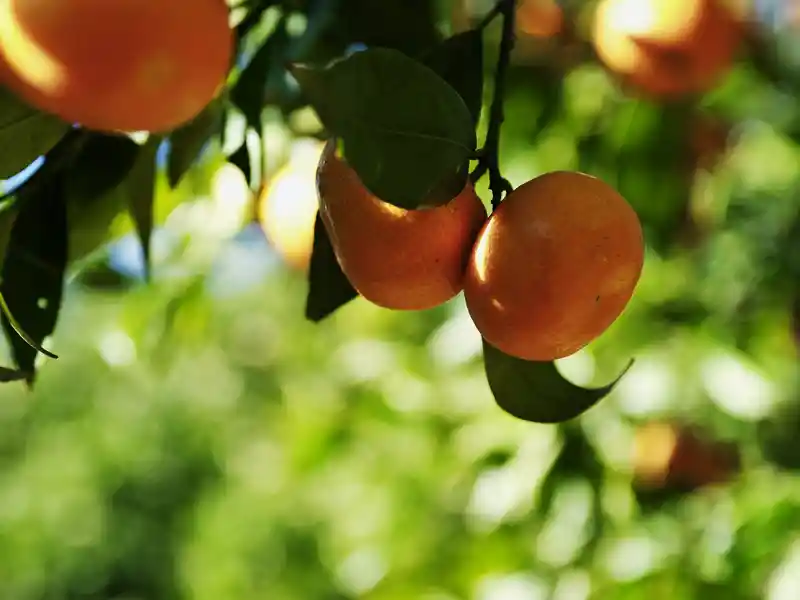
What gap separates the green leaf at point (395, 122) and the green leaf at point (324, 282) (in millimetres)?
87

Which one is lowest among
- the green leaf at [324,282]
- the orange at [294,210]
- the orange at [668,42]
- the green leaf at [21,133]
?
the orange at [668,42]

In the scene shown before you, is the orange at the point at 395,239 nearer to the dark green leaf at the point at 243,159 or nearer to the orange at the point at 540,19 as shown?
the dark green leaf at the point at 243,159

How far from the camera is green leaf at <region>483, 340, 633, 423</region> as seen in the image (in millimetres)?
388

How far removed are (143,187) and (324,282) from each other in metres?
0.13

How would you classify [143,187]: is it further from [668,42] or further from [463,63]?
[668,42]

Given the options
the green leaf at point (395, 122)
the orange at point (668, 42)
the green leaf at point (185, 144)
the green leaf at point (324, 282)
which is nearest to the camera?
the green leaf at point (395, 122)

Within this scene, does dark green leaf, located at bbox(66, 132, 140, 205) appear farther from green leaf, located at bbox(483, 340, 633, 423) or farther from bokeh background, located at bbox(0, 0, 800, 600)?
green leaf, located at bbox(483, 340, 633, 423)

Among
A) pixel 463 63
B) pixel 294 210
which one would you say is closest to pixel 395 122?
pixel 463 63

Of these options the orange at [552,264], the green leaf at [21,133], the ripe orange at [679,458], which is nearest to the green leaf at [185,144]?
the green leaf at [21,133]

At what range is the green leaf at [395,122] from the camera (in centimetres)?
30

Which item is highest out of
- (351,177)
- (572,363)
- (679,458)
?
(351,177)

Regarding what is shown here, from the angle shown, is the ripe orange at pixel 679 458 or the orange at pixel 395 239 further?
the ripe orange at pixel 679 458

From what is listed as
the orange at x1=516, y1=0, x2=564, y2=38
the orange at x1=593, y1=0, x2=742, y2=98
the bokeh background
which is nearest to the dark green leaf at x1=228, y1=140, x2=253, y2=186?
the bokeh background

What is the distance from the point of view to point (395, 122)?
12.2 inches
